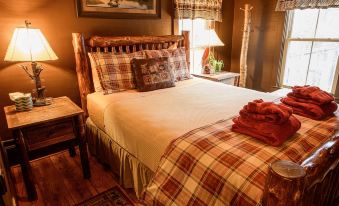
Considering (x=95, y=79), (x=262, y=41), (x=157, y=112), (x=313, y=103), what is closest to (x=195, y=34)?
(x=262, y=41)

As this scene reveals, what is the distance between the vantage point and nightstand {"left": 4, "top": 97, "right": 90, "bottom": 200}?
65.0 inches

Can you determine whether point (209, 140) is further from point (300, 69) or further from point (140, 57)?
point (300, 69)

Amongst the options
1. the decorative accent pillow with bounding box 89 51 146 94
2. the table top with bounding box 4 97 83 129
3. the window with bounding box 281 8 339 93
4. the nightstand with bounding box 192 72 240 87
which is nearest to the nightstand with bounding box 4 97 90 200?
the table top with bounding box 4 97 83 129

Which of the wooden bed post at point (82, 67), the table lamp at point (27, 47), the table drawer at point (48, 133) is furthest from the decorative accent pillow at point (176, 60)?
the table drawer at point (48, 133)

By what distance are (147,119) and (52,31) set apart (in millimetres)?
1409

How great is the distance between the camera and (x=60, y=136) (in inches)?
71.8

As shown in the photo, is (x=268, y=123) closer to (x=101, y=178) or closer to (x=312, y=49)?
(x=101, y=178)

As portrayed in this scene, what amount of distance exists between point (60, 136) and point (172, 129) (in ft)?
3.24

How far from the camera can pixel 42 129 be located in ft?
5.67

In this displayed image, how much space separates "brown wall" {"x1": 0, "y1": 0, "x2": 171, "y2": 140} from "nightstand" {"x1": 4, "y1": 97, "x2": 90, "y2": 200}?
323mm

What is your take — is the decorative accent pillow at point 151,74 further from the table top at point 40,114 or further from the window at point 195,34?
the window at point 195,34

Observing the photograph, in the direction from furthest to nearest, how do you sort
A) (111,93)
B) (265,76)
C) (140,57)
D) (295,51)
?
(265,76) < (295,51) < (140,57) < (111,93)

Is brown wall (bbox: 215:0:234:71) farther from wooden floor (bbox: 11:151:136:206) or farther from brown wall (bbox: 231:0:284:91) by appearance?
wooden floor (bbox: 11:151:136:206)

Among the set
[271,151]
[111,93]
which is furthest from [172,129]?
[111,93]
